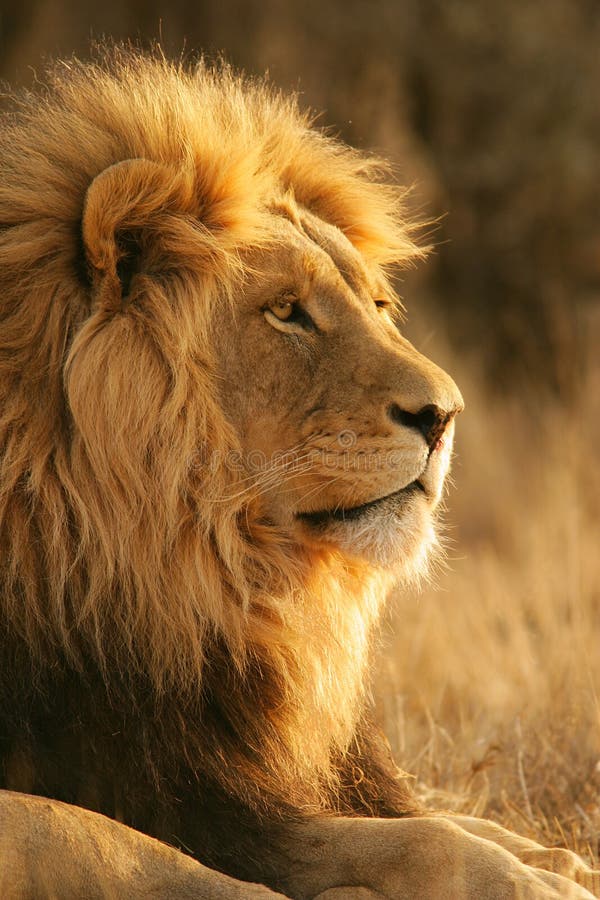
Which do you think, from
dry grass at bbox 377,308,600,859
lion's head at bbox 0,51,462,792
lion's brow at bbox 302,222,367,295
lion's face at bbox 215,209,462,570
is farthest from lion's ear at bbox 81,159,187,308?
dry grass at bbox 377,308,600,859

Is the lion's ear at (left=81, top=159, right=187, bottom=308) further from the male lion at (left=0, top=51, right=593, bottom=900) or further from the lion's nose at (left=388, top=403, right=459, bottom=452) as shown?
the lion's nose at (left=388, top=403, right=459, bottom=452)

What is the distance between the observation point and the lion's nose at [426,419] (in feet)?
9.79

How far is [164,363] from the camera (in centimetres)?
297

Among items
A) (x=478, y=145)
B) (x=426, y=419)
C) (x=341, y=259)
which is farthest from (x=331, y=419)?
(x=478, y=145)

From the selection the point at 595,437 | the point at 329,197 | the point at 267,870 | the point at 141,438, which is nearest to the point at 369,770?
the point at 267,870

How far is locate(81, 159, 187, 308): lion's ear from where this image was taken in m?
2.91

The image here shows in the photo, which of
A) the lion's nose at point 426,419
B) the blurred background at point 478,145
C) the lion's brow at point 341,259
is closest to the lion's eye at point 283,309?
the lion's brow at point 341,259

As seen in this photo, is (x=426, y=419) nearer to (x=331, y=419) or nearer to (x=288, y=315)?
(x=331, y=419)

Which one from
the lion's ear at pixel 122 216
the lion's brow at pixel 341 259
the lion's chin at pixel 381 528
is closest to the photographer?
the lion's ear at pixel 122 216

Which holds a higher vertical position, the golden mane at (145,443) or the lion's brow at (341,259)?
the lion's brow at (341,259)

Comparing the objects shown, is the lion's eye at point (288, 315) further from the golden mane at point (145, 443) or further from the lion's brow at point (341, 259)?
the lion's brow at point (341, 259)

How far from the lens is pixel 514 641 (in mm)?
5668

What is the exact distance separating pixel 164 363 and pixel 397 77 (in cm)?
958

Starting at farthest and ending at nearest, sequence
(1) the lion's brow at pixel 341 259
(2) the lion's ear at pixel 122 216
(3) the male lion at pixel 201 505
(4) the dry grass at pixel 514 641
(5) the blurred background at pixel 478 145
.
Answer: (5) the blurred background at pixel 478 145 → (4) the dry grass at pixel 514 641 → (1) the lion's brow at pixel 341 259 → (2) the lion's ear at pixel 122 216 → (3) the male lion at pixel 201 505
